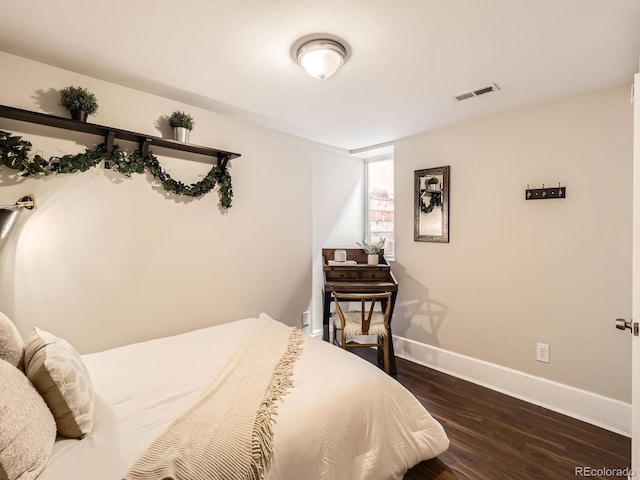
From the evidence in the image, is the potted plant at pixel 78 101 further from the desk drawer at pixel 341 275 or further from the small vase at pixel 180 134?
the desk drawer at pixel 341 275

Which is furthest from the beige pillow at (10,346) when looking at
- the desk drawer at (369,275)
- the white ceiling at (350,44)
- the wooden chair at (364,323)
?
the desk drawer at (369,275)

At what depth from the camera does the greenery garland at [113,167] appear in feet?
5.87

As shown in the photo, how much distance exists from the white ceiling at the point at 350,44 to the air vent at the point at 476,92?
6 cm

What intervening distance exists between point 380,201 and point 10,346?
3.55m

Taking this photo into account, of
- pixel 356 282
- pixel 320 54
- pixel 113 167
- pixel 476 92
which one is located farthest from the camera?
pixel 356 282

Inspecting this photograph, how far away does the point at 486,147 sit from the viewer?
2816 mm

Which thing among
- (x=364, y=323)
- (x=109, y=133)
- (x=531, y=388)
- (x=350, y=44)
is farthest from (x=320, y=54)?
(x=531, y=388)

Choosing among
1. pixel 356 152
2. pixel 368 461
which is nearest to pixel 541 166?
pixel 356 152

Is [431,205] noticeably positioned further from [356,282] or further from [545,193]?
[356,282]

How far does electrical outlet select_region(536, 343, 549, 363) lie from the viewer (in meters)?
2.49

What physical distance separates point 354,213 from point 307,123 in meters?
1.41

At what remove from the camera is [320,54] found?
1.74 metres

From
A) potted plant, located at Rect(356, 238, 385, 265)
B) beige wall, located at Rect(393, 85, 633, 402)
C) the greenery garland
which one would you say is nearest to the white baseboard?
beige wall, located at Rect(393, 85, 633, 402)

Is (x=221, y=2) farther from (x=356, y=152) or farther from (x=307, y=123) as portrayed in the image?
(x=356, y=152)
